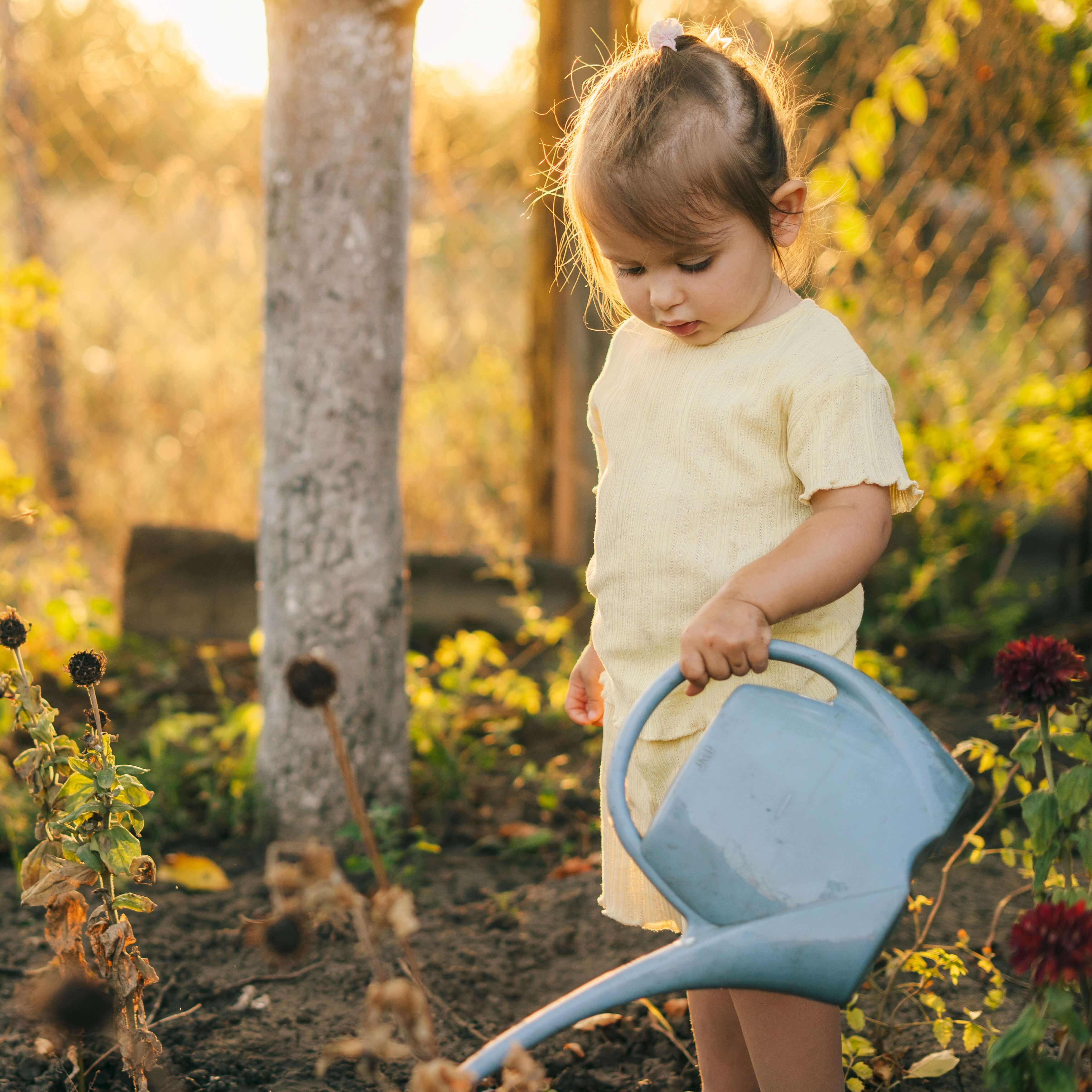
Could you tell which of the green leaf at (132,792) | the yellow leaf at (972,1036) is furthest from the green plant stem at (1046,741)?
the green leaf at (132,792)

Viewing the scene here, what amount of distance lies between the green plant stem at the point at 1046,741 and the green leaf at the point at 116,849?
100 centimetres

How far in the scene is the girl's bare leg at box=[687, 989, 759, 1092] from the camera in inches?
56.1

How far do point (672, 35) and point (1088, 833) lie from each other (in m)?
1.04

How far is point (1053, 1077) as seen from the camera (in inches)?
37.4

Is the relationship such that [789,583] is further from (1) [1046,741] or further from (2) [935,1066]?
(2) [935,1066]

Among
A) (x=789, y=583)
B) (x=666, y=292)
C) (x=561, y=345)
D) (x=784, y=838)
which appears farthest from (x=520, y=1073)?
(x=561, y=345)

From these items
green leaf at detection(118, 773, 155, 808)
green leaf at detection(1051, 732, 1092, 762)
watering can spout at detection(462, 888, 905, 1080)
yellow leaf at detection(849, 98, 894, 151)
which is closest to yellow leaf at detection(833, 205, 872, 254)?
yellow leaf at detection(849, 98, 894, 151)

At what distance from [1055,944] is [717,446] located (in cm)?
65

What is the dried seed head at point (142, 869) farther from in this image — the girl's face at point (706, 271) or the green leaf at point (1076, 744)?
the green leaf at point (1076, 744)

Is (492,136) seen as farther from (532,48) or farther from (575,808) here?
(575,808)

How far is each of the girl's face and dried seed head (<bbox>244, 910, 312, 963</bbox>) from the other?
79 centimetres

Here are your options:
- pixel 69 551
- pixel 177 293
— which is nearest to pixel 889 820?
pixel 69 551

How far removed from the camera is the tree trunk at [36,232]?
4199mm

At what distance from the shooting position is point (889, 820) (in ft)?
3.43
